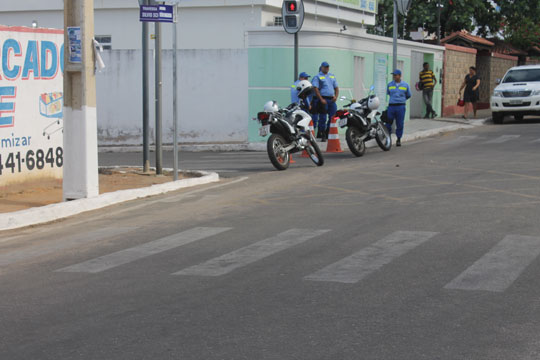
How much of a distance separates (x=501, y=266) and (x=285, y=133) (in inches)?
368

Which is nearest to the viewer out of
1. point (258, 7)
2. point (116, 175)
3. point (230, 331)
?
point (230, 331)

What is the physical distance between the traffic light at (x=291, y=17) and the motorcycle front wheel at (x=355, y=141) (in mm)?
3212

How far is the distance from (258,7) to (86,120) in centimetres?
1516

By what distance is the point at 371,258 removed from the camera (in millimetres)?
7766

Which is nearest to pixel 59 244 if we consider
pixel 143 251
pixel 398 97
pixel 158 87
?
pixel 143 251

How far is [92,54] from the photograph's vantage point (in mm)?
12102

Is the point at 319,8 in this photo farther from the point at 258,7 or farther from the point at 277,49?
the point at 277,49

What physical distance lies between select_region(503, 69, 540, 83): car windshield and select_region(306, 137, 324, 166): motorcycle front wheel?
602 inches

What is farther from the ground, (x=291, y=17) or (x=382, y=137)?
(x=291, y=17)

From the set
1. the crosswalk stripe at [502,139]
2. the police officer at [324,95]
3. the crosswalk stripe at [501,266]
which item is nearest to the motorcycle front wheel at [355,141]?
the police officer at [324,95]

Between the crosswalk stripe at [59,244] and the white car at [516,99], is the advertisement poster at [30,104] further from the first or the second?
the white car at [516,99]

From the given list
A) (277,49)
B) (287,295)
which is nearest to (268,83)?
(277,49)

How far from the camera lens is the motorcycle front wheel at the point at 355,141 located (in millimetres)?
18375

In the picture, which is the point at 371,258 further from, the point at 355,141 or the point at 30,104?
the point at 355,141
